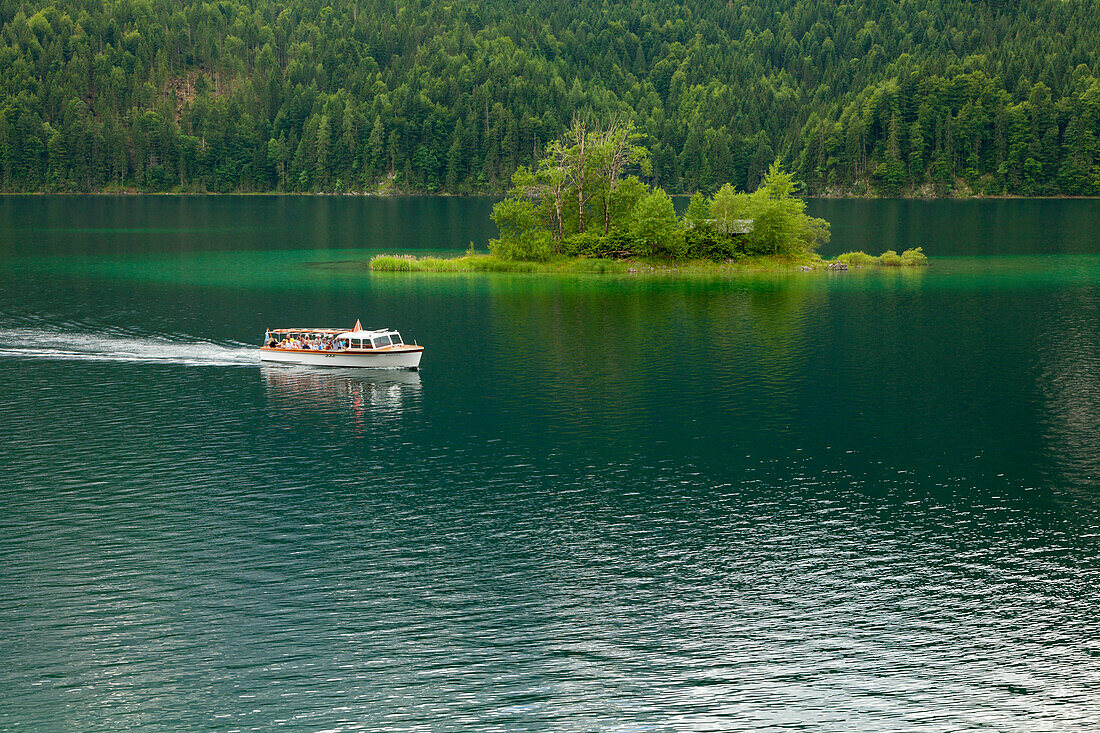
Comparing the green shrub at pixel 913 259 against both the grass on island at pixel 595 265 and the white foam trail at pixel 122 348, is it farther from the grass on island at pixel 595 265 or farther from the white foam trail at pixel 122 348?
the white foam trail at pixel 122 348

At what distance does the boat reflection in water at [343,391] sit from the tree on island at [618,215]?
7032 centimetres

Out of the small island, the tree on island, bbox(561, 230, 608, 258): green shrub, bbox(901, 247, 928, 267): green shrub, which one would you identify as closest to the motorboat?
the small island

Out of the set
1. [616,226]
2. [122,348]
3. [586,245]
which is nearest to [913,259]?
[616,226]

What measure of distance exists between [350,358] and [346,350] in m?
0.75

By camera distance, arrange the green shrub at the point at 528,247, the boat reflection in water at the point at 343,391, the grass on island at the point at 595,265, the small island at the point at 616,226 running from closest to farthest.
Result: the boat reflection in water at the point at 343,391 → the grass on island at the point at 595,265 → the small island at the point at 616,226 → the green shrub at the point at 528,247

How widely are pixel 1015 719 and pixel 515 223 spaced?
128799 mm

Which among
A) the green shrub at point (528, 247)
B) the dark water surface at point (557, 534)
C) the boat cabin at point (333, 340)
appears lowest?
the dark water surface at point (557, 534)

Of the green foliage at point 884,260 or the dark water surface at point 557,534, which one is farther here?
the green foliage at point 884,260

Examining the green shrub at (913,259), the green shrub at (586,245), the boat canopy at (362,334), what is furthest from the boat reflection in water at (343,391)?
the green shrub at (913,259)

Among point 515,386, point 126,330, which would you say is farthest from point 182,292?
point 515,386

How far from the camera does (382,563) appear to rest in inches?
1832

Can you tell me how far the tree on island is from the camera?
15412 centimetres

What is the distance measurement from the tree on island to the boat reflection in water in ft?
231

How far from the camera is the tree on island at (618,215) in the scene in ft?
506
